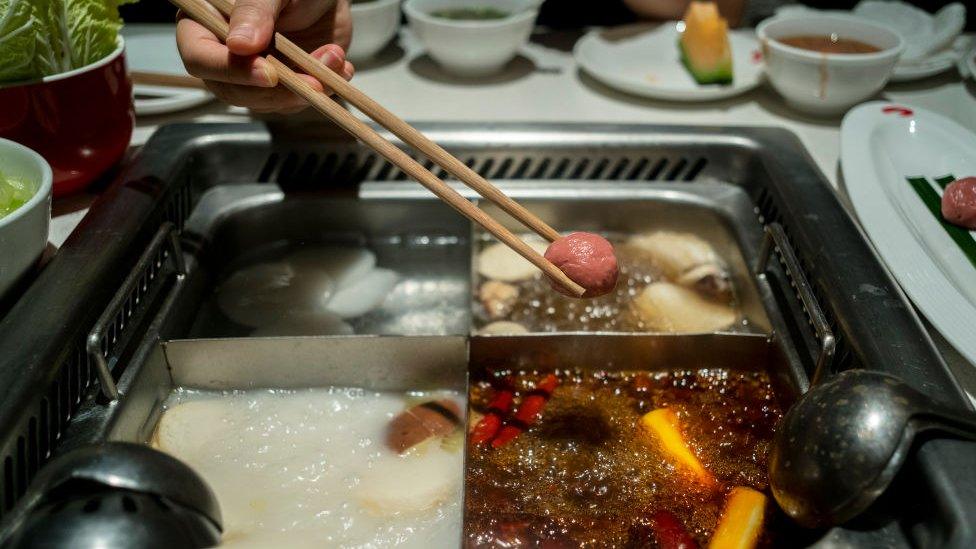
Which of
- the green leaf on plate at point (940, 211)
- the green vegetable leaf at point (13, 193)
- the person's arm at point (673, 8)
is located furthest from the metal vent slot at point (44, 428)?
the person's arm at point (673, 8)

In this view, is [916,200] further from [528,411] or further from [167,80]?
[167,80]

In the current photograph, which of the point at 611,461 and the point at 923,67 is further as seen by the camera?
the point at 923,67

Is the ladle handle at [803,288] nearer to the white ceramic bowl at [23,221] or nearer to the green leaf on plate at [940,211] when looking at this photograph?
the green leaf on plate at [940,211]

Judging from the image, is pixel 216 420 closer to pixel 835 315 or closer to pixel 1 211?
pixel 1 211

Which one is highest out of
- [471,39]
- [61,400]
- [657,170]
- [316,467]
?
[471,39]

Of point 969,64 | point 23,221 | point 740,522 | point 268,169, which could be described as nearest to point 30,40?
point 23,221

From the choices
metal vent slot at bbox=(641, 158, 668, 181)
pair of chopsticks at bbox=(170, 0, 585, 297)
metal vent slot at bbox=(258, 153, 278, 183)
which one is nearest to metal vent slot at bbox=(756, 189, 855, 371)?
metal vent slot at bbox=(641, 158, 668, 181)

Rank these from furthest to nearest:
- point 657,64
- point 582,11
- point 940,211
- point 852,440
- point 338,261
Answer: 1. point 582,11
2. point 657,64
3. point 338,261
4. point 940,211
5. point 852,440
